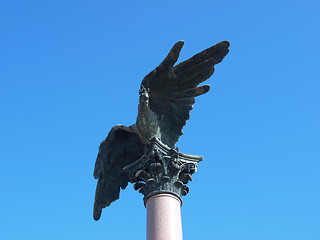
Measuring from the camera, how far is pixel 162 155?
14.6 m

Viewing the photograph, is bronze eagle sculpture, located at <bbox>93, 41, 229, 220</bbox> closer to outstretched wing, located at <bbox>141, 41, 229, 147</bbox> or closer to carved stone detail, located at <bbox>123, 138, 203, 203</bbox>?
outstretched wing, located at <bbox>141, 41, 229, 147</bbox>

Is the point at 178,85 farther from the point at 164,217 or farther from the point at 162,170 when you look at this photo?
the point at 164,217

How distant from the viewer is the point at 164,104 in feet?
53.1

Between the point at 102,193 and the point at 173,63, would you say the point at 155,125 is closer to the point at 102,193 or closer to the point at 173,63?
the point at 173,63

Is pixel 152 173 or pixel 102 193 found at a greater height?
pixel 102 193

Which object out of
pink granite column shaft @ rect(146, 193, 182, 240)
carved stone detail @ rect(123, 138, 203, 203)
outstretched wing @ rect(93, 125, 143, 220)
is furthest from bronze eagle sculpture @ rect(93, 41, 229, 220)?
pink granite column shaft @ rect(146, 193, 182, 240)

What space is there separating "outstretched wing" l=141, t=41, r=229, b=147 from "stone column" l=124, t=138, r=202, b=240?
1185 millimetres

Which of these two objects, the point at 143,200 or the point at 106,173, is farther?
the point at 106,173

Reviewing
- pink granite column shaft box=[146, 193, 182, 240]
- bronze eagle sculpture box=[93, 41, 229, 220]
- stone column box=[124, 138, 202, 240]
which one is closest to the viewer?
pink granite column shaft box=[146, 193, 182, 240]

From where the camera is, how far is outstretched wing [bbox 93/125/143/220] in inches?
651

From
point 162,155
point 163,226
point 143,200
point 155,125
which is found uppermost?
point 155,125

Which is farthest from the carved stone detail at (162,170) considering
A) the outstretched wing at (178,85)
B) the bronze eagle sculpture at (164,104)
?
the outstretched wing at (178,85)

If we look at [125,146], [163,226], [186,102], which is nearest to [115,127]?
[125,146]

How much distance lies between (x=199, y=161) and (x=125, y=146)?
2765 mm
